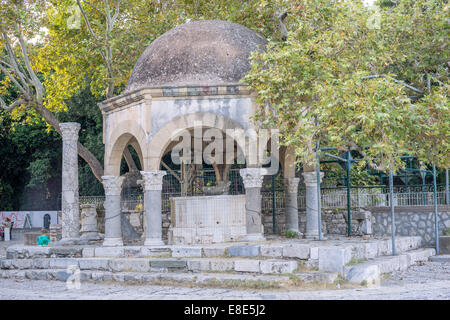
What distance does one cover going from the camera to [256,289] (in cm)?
970

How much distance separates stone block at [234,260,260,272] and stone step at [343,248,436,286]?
1679 mm

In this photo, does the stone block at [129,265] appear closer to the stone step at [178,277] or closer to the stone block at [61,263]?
the stone step at [178,277]

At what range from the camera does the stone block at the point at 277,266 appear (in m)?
10.1

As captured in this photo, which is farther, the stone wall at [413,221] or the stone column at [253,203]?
the stone wall at [413,221]

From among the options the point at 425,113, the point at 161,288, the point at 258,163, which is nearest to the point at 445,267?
the point at 425,113

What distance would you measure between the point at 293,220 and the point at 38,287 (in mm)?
7357

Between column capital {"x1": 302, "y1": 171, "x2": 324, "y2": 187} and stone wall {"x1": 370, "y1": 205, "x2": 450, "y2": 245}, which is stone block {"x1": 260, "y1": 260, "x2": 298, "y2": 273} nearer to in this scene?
column capital {"x1": 302, "y1": 171, "x2": 324, "y2": 187}

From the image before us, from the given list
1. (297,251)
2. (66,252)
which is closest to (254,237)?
(297,251)

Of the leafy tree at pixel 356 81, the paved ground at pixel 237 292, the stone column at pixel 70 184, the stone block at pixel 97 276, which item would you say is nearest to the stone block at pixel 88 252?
the stone block at pixel 97 276

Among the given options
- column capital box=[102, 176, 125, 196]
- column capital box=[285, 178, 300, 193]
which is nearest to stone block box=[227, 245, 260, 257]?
column capital box=[102, 176, 125, 196]

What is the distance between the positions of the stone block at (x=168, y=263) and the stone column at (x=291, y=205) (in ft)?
16.8
